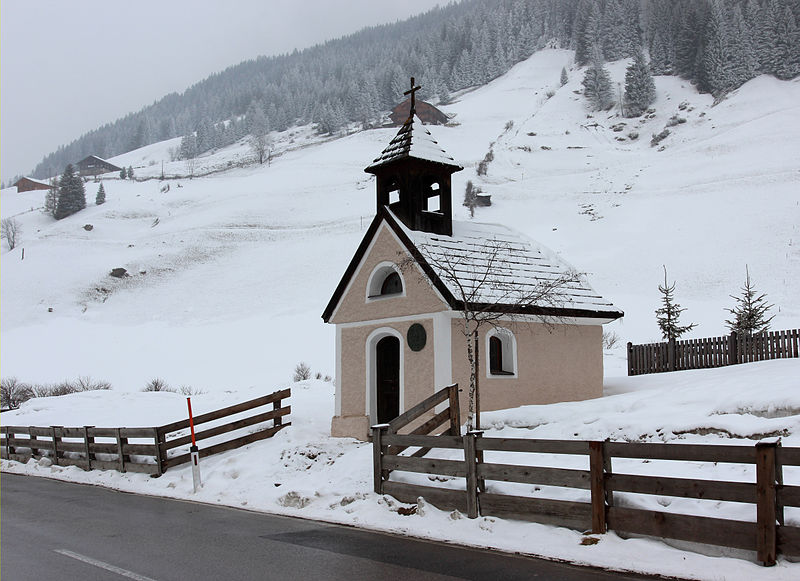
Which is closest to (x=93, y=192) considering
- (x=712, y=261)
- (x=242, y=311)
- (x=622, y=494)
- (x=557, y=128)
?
(x=242, y=311)

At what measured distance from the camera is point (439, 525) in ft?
32.2

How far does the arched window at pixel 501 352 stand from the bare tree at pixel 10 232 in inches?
3149

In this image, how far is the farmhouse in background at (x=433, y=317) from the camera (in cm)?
1563

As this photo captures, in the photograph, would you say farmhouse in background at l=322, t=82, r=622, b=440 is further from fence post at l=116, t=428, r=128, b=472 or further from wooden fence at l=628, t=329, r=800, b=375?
fence post at l=116, t=428, r=128, b=472

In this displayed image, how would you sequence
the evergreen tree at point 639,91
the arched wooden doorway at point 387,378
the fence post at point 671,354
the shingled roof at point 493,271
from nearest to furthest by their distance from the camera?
the shingled roof at point 493,271 < the arched wooden doorway at point 387,378 < the fence post at point 671,354 < the evergreen tree at point 639,91

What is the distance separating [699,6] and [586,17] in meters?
31.2

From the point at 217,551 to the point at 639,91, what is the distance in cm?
12081

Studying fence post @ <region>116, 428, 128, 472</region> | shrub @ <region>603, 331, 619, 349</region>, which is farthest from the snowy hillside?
fence post @ <region>116, 428, 128, 472</region>

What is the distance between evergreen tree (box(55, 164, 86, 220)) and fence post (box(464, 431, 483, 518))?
3813 inches

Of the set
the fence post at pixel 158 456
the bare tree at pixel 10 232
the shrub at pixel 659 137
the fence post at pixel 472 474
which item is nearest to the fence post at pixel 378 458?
the fence post at pixel 472 474

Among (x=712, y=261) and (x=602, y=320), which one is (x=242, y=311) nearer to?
(x=712, y=261)

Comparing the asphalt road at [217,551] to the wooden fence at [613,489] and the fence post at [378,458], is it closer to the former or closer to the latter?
the wooden fence at [613,489]

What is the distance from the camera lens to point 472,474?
32.3 ft

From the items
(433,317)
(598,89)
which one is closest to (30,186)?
(598,89)
